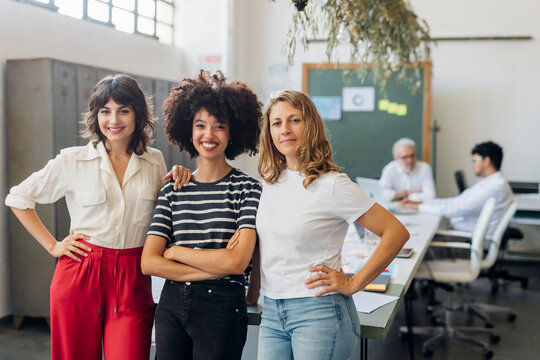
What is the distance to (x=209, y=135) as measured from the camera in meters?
1.86

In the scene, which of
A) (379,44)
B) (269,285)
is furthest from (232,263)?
(379,44)

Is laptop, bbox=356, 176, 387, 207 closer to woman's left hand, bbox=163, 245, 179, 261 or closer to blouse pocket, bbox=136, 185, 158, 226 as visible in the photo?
blouse pocket, bbox=136, 185, 158, 226

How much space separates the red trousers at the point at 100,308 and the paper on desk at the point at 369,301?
814 mm

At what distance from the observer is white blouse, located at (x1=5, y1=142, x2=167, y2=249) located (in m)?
2.00

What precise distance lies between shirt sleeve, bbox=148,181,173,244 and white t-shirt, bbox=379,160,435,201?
4014mm

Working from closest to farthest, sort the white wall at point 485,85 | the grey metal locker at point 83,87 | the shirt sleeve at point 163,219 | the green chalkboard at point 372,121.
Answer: the shirt sleeve at point 163,219
the grey metal locker at point 83,87
the green chalkboard at point 372,121
the white wall at point 485,85

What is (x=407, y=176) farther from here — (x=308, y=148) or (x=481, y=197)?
(x=308, y=148)

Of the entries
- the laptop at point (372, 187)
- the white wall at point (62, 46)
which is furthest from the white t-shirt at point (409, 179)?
the white wall at point (62, 46)

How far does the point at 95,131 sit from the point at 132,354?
0.84 metres

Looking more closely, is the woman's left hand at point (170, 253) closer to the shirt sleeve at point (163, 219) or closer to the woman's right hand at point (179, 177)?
the shirt sleeve at point (163, 219)

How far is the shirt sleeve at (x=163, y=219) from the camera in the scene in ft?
6.03

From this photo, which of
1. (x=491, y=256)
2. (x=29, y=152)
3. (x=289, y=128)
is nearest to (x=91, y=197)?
(x=289, y=128)

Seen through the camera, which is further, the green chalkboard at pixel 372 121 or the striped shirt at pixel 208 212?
the green chalkboard at pixel 372 121

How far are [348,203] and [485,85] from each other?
568 cm
